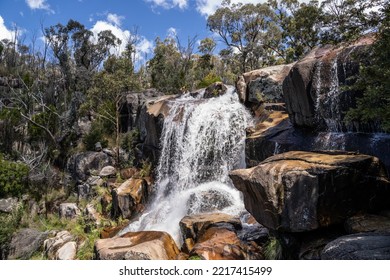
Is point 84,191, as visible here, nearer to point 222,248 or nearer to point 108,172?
point 108,172

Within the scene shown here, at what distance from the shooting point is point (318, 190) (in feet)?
19.7

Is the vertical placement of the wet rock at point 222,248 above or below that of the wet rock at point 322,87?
below

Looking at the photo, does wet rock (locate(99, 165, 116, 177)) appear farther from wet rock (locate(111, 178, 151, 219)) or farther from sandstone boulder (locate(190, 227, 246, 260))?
sandstone boulder (locate(190, 227, 246, 260))

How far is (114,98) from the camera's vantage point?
808 inches

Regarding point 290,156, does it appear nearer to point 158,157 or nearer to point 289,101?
point 289,101

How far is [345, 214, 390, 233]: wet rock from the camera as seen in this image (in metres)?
5.58

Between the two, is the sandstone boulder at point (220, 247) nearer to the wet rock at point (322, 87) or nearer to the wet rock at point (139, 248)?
the wet rock at point (139, 248)

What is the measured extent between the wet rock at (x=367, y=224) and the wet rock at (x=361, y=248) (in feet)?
1.30

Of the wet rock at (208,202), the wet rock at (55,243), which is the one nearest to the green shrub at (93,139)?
the wet rock at (55,243)

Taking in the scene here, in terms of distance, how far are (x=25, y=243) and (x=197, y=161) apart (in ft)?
25.3

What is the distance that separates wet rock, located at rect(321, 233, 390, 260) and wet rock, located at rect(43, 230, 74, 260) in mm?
9594

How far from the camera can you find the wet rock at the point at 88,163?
18.0 m
